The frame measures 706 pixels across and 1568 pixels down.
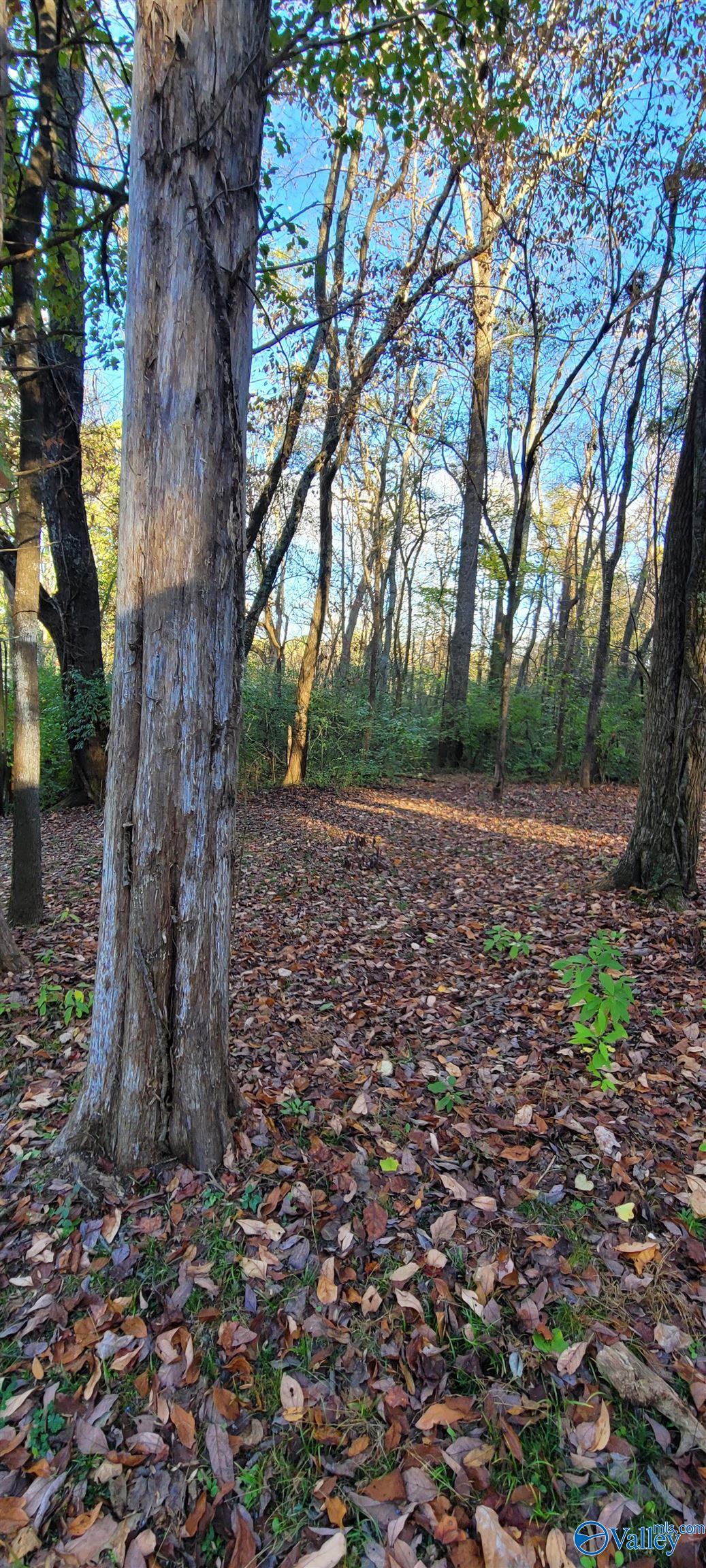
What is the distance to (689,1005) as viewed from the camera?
11.9ft

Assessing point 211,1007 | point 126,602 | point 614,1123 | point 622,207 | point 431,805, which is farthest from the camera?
point 431,805

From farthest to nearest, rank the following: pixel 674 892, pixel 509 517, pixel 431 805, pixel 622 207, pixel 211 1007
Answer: pixel 509 517 < pixel 431 805 < pixel 622 207 < pixel 674 892 < pixel 211 1007

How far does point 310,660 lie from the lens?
38.6ft

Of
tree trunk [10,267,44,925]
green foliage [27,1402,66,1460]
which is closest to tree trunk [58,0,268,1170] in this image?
green foliage [27,1402,66,1460]

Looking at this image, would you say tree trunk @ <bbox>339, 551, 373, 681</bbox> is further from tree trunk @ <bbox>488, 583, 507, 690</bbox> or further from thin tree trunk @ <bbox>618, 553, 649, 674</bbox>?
thin tree trunk @ <bbox>618, 553, 649, 674</bbox>

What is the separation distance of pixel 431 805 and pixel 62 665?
6718mm

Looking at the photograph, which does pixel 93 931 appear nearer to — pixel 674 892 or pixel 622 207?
pixel 674 892

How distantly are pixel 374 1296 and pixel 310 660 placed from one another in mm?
10541

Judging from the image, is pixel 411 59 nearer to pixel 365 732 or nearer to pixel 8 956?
pixel 8 956

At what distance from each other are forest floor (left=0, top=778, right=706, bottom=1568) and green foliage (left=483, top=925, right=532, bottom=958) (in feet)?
0.94

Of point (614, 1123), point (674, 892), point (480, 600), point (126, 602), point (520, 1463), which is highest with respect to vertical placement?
point (480, 600)

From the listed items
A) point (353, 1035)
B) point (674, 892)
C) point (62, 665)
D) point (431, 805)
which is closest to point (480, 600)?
point (431, 805)

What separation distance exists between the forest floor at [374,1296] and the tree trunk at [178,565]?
53cm

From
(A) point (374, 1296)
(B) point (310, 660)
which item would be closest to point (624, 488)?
(B) point (310, 660)
